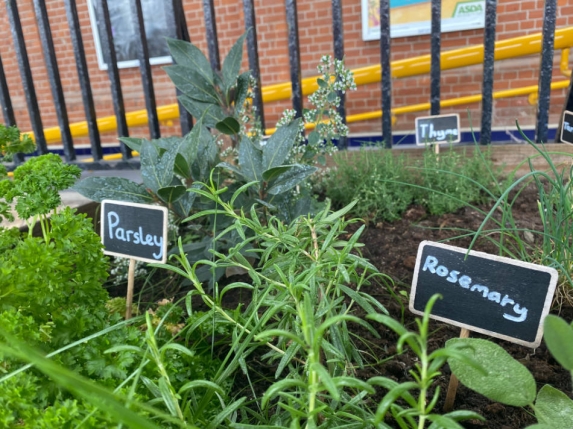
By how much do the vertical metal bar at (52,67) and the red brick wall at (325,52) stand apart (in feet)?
11.7

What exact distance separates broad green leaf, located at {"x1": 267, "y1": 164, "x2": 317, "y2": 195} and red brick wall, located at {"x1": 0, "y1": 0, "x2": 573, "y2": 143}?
395 centimetres

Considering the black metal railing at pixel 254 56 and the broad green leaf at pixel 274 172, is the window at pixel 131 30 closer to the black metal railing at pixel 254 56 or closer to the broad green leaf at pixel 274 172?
the black metal railing at pixel 254 56

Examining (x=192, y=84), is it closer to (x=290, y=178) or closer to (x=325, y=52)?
(x=290, y=178)

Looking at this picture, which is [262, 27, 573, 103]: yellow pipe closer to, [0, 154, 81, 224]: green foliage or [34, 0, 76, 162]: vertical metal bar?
[34, 0, 76, 162]: vertical metal bar

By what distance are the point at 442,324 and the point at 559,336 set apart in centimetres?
44

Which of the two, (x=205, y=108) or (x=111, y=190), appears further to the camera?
(x=205, y=108)

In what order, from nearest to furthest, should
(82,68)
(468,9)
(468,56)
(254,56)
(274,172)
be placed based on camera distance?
(274,172) → (254,56) → (82,68) → (468,56) → (468,9)

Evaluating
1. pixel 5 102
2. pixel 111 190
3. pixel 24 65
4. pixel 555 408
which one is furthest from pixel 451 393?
pixel 5 102

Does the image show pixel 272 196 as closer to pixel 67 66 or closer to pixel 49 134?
pixel 49 134

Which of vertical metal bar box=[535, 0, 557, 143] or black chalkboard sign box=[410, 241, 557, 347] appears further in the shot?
vertical metal bar box=[535, 0, 557, 143]

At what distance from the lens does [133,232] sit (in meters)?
0.88

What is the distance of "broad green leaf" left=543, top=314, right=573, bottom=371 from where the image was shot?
38 cm

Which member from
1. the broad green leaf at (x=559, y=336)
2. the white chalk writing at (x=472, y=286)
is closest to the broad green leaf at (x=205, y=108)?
the white chalk writing at (x=472, y=286)

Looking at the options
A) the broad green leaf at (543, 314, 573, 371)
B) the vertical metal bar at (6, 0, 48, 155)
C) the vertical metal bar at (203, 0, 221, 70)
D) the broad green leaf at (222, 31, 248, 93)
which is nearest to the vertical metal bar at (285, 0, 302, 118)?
the vertical metal bar at (203, 0, 221, 70)
